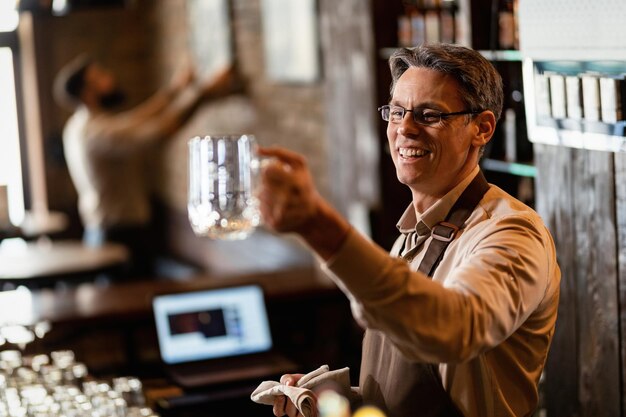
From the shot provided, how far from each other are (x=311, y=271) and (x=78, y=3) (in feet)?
6.79

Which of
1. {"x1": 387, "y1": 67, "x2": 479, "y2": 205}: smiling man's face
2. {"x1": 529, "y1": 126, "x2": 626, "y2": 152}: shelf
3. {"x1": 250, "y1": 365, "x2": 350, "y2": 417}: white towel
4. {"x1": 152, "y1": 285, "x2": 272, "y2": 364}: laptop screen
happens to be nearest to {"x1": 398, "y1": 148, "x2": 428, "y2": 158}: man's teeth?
{"x1": 387, "y1": 67, "x2": 479, "y2": 205}: smiling man's face

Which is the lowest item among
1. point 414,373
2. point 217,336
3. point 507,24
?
point 217,336

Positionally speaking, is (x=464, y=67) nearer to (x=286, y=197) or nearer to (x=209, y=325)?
(x=286, y=197)

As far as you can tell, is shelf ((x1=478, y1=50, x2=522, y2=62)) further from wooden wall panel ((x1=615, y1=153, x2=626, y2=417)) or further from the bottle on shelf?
→ wooden wall panel ((x1=615, y1=153, x2=626, y2=417))

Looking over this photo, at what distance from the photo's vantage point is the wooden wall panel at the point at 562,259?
3.14 metres

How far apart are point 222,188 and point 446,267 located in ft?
2.47

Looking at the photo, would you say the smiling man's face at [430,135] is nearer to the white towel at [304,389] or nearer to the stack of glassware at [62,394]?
the white towel at [304,389]

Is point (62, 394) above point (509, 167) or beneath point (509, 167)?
beneath

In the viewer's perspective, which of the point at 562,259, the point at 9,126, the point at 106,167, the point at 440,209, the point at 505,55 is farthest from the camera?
the point at 9,126

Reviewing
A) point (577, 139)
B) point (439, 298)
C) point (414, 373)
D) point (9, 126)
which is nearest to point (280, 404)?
point (414, 373)

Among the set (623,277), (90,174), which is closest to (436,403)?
(623,277)

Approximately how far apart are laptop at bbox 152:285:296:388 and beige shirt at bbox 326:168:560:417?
2165 mm

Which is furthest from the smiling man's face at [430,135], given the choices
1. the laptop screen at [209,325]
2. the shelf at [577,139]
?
the laptop screen at [209,325]

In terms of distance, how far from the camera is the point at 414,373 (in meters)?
1.89
